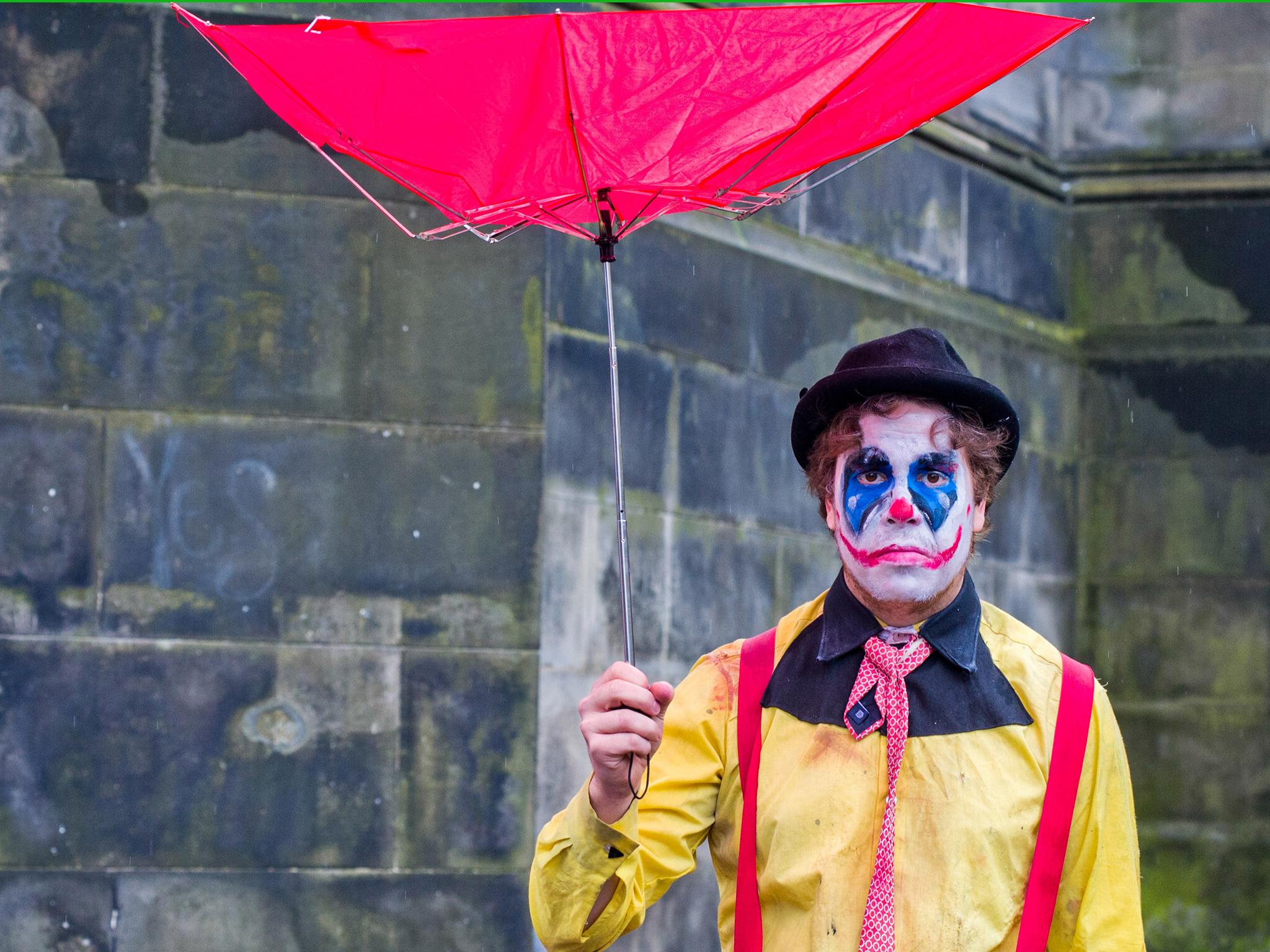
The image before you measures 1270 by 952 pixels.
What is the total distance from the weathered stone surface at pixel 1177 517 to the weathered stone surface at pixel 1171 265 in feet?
2.25

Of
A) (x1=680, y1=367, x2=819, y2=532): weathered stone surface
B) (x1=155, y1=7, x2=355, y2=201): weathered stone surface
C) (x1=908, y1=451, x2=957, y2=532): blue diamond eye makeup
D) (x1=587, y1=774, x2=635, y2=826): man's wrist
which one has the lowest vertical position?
(x1=587, y1=774, x2=635, y2=826): man's wrist

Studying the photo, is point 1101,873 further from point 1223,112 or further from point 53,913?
point 1223,112

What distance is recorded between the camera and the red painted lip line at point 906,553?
127 inches

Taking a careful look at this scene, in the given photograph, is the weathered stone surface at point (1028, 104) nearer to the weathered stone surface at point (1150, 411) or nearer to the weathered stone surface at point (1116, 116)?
the weathered stone surface at point (1116, 116)

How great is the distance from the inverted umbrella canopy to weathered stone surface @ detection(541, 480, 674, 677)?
234 cm

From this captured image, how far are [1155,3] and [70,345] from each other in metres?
5.25

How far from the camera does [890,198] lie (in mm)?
7172

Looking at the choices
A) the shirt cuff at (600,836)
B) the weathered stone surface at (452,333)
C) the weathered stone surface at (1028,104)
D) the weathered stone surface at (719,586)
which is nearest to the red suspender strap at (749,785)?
the shirt cuff at (600,836)

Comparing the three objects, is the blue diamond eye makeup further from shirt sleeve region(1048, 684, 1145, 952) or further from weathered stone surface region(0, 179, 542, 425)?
weathered stone surface region(0, 179, 542, 425)

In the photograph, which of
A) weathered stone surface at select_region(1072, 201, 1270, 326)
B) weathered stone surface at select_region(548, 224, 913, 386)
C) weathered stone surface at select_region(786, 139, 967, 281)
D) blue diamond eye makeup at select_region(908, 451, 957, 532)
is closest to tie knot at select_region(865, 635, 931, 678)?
blue diamond eye makeup at select_region(908, 451, 957, 532)

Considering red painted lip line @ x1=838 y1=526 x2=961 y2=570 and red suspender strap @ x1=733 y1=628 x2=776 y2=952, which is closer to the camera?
red suspender strap @ x1=733 y1=628 x2=776 y2=952

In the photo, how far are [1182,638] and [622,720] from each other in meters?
5.73

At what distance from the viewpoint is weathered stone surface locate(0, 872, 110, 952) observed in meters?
5.23

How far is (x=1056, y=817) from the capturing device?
9.88 feet
